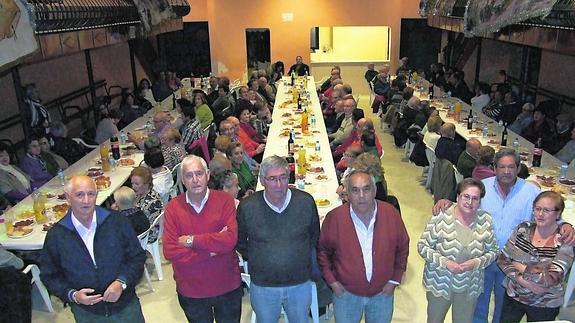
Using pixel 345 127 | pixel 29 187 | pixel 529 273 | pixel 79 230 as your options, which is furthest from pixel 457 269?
pixel 29 187

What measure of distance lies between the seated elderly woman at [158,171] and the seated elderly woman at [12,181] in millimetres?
1608

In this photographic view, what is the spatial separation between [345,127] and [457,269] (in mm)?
4357

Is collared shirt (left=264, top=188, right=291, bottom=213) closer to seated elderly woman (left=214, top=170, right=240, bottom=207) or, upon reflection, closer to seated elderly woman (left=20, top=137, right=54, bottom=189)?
seated elderly woman (left=214, top=170, right=240, bottom=207)

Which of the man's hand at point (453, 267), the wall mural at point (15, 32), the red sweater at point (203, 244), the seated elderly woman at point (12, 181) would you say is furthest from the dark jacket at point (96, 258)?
the seated elderly woman at point (12, 181)

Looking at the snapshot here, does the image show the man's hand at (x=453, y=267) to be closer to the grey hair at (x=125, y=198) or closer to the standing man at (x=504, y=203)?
A: the standing man at (x=504, y=203)

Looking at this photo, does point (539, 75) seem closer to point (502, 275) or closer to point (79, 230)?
point (502, 275)

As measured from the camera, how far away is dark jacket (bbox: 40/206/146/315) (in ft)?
9.98

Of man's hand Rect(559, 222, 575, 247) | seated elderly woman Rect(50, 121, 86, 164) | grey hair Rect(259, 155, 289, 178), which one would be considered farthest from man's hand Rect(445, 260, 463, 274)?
seated elderly woman Rect(50, 121, 86, 164)

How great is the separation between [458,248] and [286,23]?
13.1 m

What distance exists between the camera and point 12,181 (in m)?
5.76

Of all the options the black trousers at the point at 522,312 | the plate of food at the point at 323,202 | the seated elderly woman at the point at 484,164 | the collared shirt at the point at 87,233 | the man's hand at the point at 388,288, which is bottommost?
the black trousers at the point at 522,312

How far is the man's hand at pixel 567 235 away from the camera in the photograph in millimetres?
3240

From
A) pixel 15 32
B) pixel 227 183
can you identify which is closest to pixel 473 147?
pixel 227 183

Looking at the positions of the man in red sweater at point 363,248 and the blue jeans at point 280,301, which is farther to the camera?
the blue jeans at point 280,301
